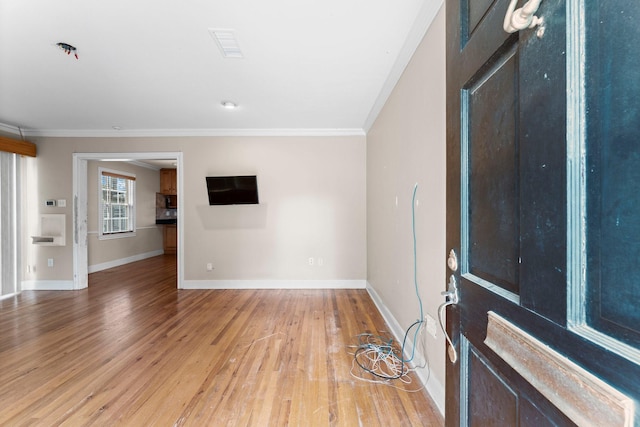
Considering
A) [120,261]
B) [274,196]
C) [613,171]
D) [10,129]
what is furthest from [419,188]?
[120,261]

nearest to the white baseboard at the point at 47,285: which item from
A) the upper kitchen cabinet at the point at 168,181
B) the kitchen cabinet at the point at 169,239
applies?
the kitchen cabinet at the point at 169,239

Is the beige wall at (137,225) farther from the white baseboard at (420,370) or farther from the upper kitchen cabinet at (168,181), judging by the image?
the white baseboard at (420,370)

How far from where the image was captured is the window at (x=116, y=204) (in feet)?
19.2

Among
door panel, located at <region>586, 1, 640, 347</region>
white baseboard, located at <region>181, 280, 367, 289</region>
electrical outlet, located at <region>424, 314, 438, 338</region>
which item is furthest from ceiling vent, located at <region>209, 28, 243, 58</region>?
white baseboard, located at <region>181, 280, 367, 289</region>

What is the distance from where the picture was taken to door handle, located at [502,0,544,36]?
52 centimetres

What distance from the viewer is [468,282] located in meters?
0.81

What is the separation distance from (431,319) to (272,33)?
240 centimetres

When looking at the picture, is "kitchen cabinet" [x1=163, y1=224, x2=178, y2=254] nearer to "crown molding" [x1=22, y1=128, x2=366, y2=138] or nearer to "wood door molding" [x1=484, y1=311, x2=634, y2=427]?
"crown molding" [x1=22, y1=128, x2=366, y2=138]

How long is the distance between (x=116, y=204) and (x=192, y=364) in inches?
227

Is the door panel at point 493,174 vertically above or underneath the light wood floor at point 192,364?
above

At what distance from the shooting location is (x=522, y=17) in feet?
1.78

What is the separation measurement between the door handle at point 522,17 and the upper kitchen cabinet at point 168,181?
828cm

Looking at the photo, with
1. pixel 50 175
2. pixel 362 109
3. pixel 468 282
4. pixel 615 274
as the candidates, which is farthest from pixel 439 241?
pixel 50 175

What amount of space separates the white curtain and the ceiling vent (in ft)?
14.1
